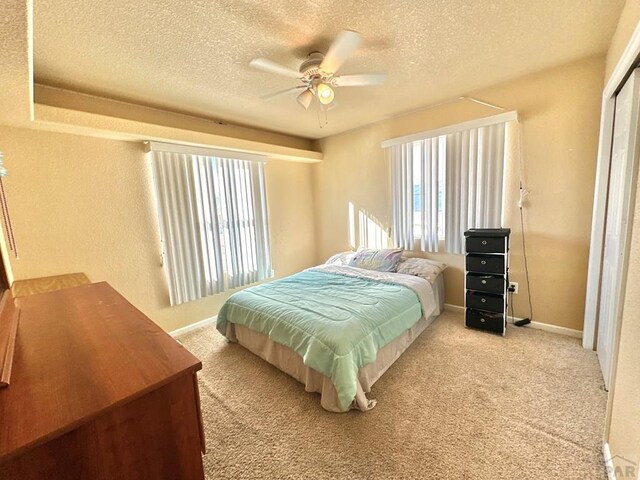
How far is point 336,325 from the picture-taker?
1.82 meters

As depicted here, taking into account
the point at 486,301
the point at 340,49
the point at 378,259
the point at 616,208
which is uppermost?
the point at 340,49

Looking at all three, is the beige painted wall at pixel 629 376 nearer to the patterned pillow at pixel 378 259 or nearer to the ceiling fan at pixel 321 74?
the ceiling fan at pixel 321 74

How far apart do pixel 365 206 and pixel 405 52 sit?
2120mm

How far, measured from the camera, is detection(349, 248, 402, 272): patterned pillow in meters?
3.17

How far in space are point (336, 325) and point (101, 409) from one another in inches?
53.4

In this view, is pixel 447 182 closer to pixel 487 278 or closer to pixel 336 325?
pixel 487 278

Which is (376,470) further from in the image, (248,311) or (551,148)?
(551,148)

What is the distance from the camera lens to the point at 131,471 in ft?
2.37

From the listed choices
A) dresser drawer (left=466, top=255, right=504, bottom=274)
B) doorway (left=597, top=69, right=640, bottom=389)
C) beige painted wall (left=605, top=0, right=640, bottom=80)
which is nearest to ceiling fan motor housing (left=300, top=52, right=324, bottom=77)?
beige painted wall (left=605, top=0, right=640, bottom=80)

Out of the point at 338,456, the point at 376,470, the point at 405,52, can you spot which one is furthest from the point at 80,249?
the point at 405,52

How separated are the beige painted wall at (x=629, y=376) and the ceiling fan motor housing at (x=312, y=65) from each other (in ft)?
5.57

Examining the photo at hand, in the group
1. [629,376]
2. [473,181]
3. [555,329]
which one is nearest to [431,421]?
[629,376]

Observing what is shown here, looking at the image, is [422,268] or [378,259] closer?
[422,268]

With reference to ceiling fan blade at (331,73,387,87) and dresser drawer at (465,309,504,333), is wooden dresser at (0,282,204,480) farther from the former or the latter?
dresser drawer at (465,309,504,333)
